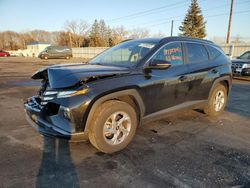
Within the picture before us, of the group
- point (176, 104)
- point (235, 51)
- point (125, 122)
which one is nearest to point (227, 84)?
point (176, 104)

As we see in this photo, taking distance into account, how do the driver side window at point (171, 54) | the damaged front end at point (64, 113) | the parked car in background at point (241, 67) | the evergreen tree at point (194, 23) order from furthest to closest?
the evergreen tree at point (194, 23), the parked car in background at point (241, 67), the driver side window at point (171, 54), the damaged front end at point (64, 113)

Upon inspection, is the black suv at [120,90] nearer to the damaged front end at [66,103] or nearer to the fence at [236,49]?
the damaged front end at [66,103]

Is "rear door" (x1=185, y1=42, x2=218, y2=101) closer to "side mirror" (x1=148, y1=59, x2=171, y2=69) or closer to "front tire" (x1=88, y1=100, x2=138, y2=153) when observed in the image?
"side mirror" (x1=148, y1=59, x2=171, y2=69)

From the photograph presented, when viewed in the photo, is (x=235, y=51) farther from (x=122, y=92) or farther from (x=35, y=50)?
(x=35, y=50)

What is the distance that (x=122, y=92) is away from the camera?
303cm

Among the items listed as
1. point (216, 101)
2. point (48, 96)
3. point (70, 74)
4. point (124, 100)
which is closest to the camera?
point (70, 74)

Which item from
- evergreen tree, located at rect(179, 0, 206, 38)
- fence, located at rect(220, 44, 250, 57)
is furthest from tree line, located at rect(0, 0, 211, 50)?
fence, located at rect(220, 44, 250, 57)

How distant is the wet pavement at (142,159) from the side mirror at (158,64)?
1291 millimetres

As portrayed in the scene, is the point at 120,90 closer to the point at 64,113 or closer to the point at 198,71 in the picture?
the point at 64,113

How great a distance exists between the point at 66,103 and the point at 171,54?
2.18 meters

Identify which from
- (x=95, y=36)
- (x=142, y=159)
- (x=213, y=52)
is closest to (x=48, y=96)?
(x=142, y=159)

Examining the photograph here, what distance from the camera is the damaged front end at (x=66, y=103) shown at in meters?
2.68

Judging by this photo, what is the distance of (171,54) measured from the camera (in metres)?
3.81

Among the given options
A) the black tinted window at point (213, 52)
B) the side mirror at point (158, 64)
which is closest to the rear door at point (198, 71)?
the black tinted window at point (213, 52)
